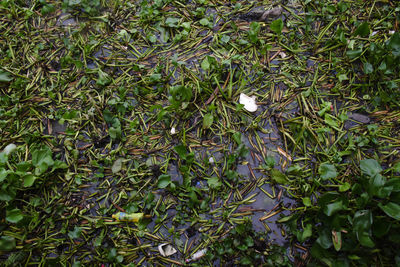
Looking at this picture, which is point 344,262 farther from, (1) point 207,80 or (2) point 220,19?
(2) point 220,19

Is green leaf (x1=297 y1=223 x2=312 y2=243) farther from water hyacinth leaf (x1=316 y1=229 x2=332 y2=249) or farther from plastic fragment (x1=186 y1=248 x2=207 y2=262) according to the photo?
plastic fragment (x1=186 y1=248 x2=207 y2=262)

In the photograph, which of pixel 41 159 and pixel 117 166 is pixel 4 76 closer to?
pixel 41 159

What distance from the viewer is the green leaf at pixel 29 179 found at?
6.13 ft

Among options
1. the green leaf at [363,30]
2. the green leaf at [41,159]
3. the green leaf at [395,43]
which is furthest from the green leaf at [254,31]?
the green leaf at [41,159]

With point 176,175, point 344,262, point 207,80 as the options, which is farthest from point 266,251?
point 207,80

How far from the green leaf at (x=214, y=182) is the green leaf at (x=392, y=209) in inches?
35.1

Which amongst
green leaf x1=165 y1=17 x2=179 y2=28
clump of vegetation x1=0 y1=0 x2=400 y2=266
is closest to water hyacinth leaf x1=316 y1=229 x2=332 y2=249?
clump of vegetation x1=0 y1=0 x2=400 y2=266

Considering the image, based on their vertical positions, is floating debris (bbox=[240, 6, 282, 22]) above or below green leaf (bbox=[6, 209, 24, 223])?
above

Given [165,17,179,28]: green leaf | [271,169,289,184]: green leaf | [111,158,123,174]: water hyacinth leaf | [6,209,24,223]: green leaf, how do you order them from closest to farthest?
[6,209,24,223]: green leaf
[271,169,289,184]: green leaf
[111,158,123,174]: water hyacinth leaf
[165,17,179,28]: green leaf

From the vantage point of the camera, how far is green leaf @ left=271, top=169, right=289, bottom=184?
188 cm

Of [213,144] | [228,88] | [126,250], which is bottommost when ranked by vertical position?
[126,250]

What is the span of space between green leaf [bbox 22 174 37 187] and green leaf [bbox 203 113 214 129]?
1.15 meters

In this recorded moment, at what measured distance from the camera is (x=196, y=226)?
1.81 m

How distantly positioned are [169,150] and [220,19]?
1256 millimetres
